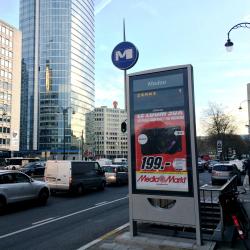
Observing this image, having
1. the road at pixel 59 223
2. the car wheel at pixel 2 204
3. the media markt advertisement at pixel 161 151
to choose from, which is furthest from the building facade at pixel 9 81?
the media markt advertisement at pixel 161 151

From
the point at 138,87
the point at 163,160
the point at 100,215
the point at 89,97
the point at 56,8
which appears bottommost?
the point at 100,215

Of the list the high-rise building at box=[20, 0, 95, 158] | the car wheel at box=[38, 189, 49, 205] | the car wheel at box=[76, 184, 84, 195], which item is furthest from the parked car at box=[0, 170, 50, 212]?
the high-rise building at box=[20, 0, 95, 158]

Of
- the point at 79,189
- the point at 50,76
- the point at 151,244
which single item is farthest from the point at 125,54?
the point at 50,76

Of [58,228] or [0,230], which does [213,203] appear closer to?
[58,228]

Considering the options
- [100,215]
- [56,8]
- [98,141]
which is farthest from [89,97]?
[100,215]

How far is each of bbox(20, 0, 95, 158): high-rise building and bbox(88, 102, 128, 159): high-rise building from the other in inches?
465

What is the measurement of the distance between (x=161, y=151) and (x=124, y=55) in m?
3.53

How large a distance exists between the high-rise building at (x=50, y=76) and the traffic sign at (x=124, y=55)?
374ft

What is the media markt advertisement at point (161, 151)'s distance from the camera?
7.40 m

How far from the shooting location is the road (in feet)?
27.0

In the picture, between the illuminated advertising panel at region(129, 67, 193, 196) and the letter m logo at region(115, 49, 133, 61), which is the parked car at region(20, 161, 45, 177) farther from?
the illuminated advertising panel at region(129, 67, 193, 196)

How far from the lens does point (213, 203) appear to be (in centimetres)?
905

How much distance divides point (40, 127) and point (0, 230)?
120247 mm

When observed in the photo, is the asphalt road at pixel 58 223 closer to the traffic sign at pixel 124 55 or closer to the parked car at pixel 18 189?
the parked car at pixel 18 189
